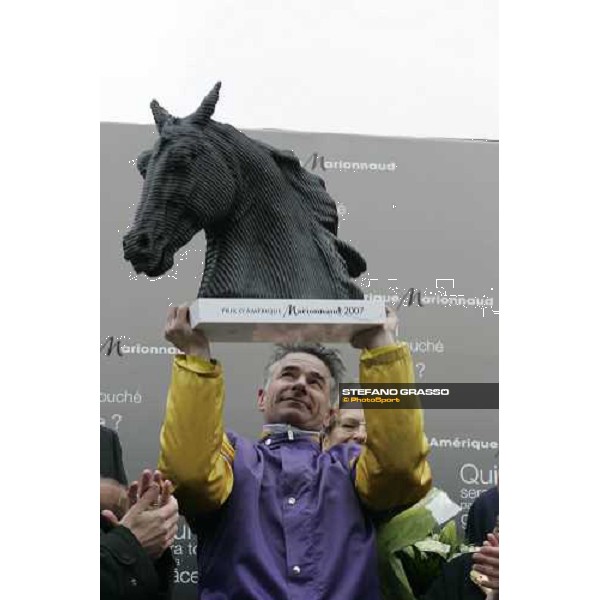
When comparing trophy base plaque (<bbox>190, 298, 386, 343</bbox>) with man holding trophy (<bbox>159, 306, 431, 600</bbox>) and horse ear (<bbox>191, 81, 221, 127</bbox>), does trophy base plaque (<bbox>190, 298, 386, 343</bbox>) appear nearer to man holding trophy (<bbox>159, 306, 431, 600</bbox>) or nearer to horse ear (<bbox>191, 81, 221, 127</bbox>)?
man holding trophy (<bbox>159, 306, 431, 600</bbox>)

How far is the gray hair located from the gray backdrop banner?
52 mm

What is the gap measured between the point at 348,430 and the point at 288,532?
0.46 metres

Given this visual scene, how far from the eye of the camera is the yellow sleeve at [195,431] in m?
2.22

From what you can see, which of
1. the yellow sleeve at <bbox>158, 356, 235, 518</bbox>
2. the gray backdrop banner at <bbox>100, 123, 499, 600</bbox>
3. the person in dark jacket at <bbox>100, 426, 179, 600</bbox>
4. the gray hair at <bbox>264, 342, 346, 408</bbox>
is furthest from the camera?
the gray backdrop banner at <bbox>100, 123, 499, 600</bbox>

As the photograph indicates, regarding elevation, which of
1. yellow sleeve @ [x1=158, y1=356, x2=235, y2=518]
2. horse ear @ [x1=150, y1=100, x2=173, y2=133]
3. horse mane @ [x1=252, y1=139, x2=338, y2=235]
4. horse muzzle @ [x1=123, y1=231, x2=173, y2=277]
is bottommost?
yellow sleeve @ [x1=158, y1=356, x2=235, y2=518]

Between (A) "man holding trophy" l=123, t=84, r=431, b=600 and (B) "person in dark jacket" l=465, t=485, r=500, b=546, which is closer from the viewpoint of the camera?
(A) "man holding trophy" l=123, t=84, r=431, b=600

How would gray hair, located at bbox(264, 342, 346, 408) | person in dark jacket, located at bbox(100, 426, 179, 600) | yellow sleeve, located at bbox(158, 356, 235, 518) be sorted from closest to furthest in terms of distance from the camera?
yellow sleeve, located at bbox(158, 356, 235, 518)
person in dark jacket, located at bbox(100, 426, 179, 600)
gray hair, located at bbox(264, 342, 346, 408)

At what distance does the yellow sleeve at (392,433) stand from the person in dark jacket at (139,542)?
0.43 meters

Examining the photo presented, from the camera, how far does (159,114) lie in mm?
2377

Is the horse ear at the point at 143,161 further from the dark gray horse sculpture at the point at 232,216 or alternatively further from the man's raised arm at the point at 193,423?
the man's raised arm at the point at 193,423

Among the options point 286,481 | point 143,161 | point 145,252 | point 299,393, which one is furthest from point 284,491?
point 143,161

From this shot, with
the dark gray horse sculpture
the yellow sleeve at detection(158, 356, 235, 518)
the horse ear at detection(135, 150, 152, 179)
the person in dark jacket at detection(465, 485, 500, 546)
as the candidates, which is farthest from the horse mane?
the person in dark jacket at detection(465, 485, 500, 546)

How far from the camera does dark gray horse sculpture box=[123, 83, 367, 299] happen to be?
2.31 metres

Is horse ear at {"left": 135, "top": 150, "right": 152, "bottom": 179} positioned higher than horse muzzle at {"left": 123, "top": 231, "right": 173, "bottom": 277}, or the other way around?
horse ear at {"left": 135, "top": 150, "right": 152, "bottom": 179}
